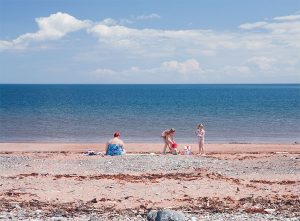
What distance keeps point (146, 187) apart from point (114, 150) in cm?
814

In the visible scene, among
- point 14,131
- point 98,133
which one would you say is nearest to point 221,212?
point 98,133

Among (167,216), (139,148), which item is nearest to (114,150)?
(139,148)

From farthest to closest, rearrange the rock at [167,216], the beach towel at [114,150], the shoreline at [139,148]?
the shoreline at [139,148]
the beach towel at [114,150]
the rock at [167,216]

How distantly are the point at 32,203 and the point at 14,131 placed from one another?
31760mm

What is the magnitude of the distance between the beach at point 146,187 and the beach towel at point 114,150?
0.58 metres

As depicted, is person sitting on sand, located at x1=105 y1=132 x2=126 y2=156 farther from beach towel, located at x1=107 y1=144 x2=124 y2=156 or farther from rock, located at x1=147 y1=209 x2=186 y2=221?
rock, located at x1=147 y1=209 x2=186 y2=221

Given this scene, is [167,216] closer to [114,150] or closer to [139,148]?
[114,150]

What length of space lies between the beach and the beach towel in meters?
0.58

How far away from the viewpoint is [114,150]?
72.3 feet

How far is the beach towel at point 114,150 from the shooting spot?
72.1ft

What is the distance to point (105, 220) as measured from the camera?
414 inches

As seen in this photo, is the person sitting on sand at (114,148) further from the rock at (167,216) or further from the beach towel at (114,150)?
the rock at (167,216)

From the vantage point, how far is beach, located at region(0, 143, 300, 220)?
36.8ft

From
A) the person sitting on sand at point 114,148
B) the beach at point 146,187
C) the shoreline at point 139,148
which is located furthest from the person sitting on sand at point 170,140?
the shoreline at point 139,148
